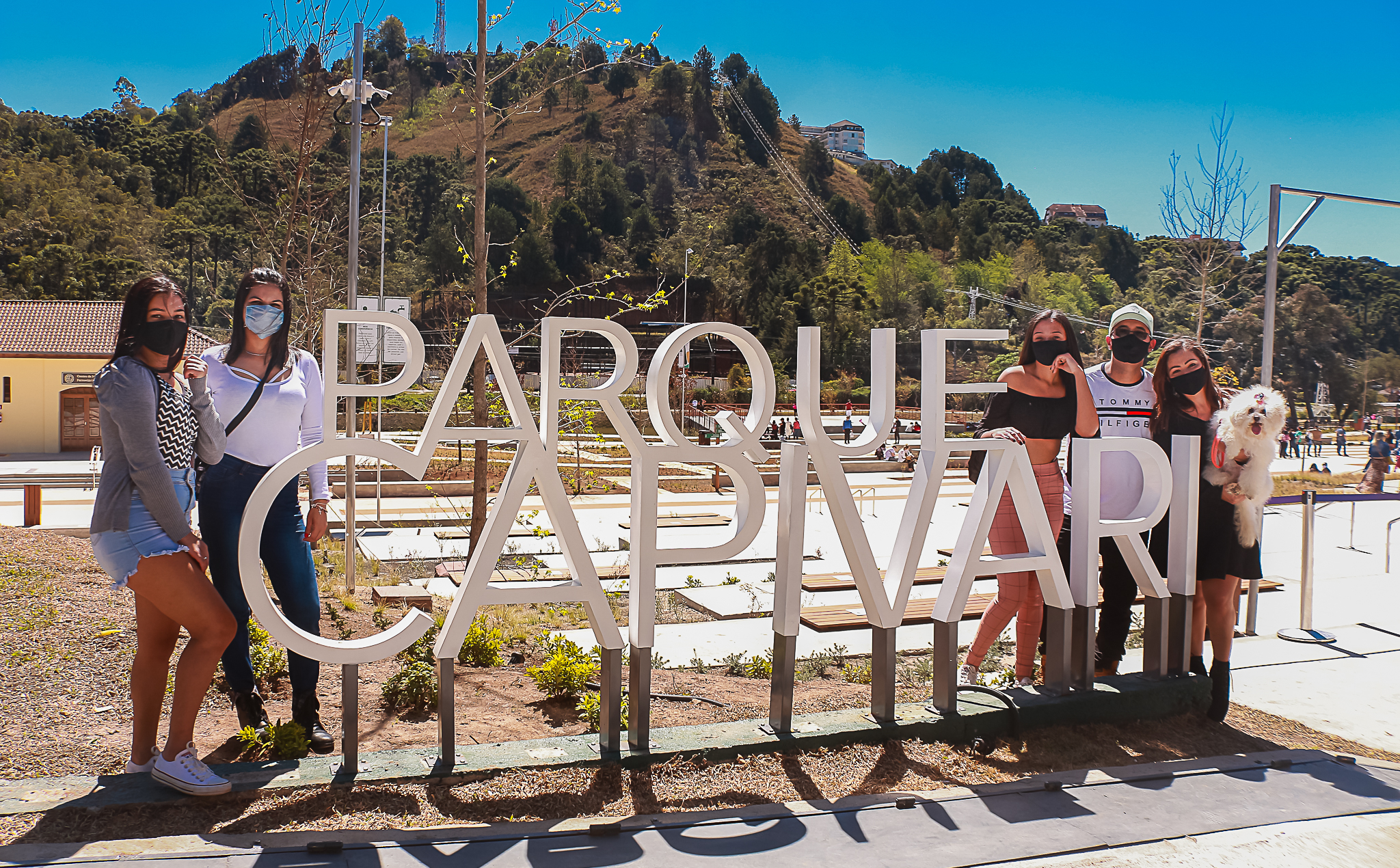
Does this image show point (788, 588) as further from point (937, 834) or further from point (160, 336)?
point (160, 336)

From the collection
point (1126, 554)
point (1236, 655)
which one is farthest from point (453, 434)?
point (1236, 655)

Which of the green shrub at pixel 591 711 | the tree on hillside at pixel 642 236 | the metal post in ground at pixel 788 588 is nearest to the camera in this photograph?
the metal post in ground at pixel 788 588

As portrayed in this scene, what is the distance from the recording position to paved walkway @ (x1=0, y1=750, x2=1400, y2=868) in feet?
9.17

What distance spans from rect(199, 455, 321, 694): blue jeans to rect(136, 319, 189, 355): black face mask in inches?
18.8

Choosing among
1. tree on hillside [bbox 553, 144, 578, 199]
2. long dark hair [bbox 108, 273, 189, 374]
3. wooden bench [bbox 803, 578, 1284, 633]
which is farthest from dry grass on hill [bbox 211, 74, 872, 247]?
long dark hair [bbox 108, 273, 189, 374]

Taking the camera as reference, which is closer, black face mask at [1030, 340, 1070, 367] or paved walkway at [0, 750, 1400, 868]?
paved walkway at [0, 750, 1400, 868]

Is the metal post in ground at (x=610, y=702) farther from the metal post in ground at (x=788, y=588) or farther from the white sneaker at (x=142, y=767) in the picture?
the white sneaker at (x=142, y=767)

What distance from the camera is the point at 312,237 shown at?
11695 mm

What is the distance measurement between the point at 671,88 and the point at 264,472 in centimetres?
14743

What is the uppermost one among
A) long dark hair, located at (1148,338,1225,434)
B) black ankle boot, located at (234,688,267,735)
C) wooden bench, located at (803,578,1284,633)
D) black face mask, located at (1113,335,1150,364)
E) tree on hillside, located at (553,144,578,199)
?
tree on hillside, located at (553,144,578,199)

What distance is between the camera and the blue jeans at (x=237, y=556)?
3.39 m

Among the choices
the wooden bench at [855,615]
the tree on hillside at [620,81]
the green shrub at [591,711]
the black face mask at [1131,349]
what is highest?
the tree on hillside at [620,81]

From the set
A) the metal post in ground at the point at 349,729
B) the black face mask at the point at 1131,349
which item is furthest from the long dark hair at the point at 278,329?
the black face mask at the point at 1131,349

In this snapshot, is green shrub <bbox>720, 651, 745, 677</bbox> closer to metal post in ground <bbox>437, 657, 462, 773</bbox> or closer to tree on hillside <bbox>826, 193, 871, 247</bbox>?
metal post in ground <bbox>437, 657, 462, 773</bbox>
